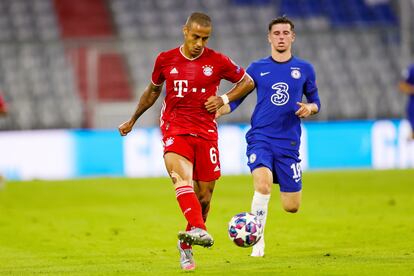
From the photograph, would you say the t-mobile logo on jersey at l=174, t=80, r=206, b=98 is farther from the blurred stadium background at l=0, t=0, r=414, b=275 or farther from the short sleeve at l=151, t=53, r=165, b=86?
the blurred stadium background at l=0, t=0, r=414, b=275

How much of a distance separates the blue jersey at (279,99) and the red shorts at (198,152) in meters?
1.14

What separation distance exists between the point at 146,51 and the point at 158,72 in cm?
2169

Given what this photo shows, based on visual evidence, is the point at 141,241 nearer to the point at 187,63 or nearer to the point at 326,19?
the point at 187,63

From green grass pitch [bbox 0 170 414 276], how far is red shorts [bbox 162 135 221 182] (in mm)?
802

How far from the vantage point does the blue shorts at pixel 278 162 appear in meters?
9.73

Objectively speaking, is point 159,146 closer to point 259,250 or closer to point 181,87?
point 259,250

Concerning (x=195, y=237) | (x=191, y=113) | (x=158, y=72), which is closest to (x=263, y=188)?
(x=191, y=113)

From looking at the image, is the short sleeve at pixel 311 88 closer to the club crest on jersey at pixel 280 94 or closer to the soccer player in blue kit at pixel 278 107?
the soccer player in blue kit at pixel 278 107

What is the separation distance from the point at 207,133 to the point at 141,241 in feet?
9.94

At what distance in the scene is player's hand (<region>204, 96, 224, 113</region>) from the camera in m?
8.50

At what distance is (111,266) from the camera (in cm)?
902

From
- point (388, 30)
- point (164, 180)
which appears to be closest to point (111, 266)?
point (164, 180)

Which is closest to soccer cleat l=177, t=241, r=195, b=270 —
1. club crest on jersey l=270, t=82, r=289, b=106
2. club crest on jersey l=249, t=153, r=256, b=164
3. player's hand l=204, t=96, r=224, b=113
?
player's hand l=204, t=96, r=224, b=113

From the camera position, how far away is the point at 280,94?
981 cm
